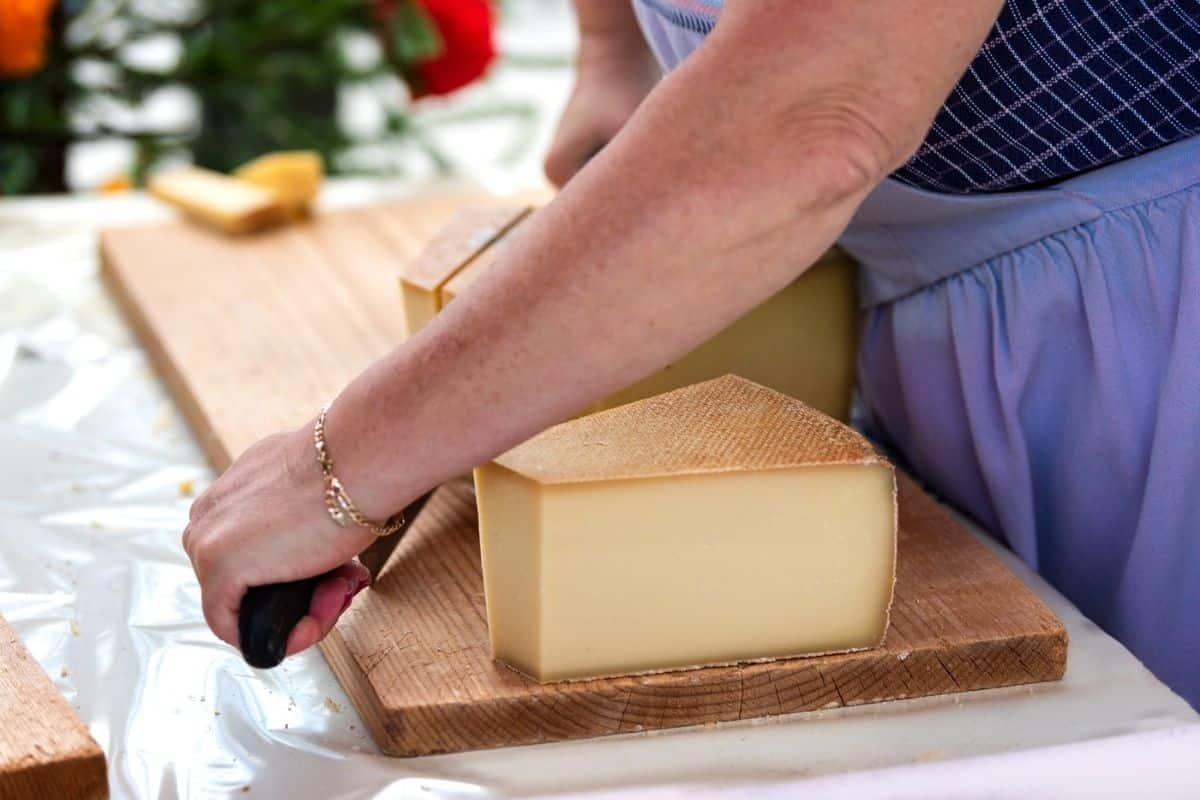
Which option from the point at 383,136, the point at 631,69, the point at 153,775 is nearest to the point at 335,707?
the point at 153,775

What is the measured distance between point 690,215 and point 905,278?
40 cm

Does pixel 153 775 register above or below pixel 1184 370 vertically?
below

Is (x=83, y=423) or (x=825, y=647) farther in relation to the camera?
(x=83, y=423)

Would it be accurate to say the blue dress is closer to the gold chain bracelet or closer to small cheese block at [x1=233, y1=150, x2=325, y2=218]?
the gold chain bracelet

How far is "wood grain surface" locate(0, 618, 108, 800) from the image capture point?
2.23ft

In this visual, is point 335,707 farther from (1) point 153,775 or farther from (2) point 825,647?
(2) point 825,647

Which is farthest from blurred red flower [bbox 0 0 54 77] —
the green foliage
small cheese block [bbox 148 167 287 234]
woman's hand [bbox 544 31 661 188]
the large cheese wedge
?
the large cheese wedge

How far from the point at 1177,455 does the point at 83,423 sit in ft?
2.71

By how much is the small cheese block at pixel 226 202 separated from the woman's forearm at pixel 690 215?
2.82ft

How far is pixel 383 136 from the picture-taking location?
2.22m

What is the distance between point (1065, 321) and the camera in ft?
3.08

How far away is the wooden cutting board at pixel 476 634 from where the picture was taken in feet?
2.52

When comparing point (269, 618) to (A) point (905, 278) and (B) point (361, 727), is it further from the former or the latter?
(A) point (905, 278)

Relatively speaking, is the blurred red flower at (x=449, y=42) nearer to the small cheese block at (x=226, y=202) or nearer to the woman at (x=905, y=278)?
the small cheese block at (x=226, y=202)
